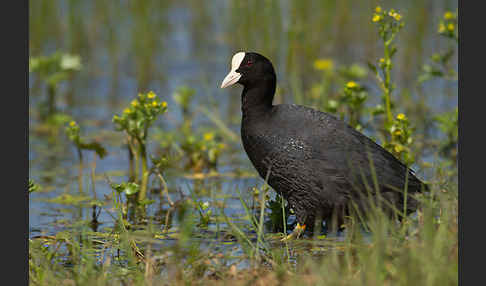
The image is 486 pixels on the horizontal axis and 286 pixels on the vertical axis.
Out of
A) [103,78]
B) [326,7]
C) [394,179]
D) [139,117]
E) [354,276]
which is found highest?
[326,7]

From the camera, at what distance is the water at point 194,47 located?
331 inches

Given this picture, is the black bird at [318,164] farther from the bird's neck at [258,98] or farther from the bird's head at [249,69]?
the bird's head at [249,69]

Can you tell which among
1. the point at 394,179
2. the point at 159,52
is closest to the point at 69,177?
the point at 394,179

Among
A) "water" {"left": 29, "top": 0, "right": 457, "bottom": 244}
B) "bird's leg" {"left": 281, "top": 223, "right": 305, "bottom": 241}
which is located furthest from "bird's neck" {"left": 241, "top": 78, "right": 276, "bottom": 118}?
"water" {"left": 29, "top": 0, "right": 457, "bottom": 244}

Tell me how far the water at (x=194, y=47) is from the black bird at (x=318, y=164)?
2137mm

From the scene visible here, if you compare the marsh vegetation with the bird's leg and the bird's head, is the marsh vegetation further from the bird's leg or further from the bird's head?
the bird's head

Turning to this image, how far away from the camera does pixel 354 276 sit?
11.7 feet

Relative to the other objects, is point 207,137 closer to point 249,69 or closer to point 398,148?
point 249,69

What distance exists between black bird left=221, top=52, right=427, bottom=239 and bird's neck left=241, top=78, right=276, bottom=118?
0.10 feet

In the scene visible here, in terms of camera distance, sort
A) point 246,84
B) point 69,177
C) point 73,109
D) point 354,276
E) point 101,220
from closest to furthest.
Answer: point 354,276 < point 246,84 < point 101,220 < point 69,177 < point 73,109

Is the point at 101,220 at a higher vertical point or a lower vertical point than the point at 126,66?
lower

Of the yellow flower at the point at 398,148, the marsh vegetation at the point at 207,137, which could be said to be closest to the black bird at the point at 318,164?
the marsh vegetation at the point at 207,137

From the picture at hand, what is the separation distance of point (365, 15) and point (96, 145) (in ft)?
17.2

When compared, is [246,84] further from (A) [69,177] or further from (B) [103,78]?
(B) [103,78]
